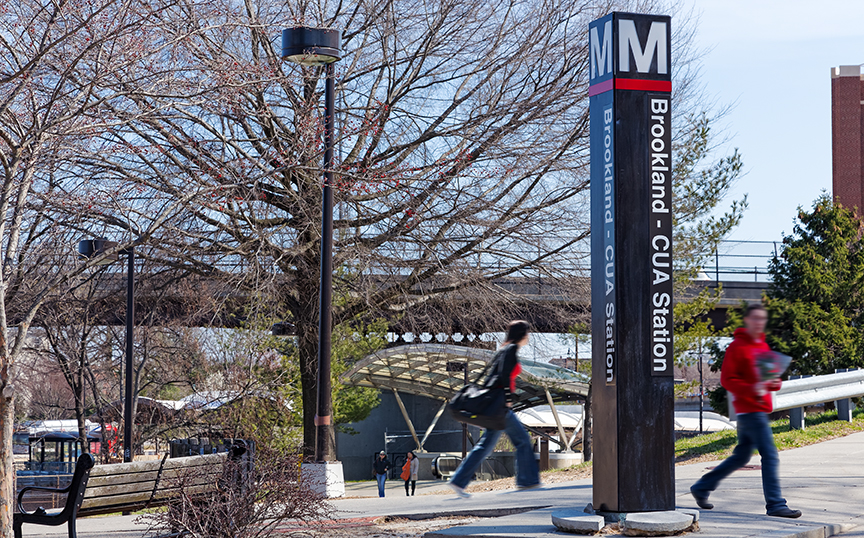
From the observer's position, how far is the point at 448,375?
120 ft

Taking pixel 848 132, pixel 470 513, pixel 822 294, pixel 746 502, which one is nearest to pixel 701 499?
pixel 746 502

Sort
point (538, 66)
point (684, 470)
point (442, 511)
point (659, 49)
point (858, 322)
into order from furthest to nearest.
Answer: point (858, 322) → point (538, 66) → point (684, 470) → point (442, 511) → point (659, 49)

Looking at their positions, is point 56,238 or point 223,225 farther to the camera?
point 223,225

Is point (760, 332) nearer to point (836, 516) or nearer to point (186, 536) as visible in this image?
point (836, 516)

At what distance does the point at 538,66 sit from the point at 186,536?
12.4 m

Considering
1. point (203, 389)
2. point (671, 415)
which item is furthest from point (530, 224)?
point (203, 389)

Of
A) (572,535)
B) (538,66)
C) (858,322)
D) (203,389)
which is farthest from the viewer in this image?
(203,389)

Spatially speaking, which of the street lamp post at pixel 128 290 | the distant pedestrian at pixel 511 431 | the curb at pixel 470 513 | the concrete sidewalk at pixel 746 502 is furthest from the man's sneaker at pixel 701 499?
the street lamp post at pixel 128 290

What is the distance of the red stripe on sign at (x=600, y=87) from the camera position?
7277 mm

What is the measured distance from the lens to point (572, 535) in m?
6.85

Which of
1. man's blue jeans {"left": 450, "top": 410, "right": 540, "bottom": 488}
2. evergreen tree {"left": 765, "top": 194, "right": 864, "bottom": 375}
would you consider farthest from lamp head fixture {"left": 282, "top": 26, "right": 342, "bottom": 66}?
evergreen tree {"left": 765, "top": 194, "right": 864, "bottom": 375}

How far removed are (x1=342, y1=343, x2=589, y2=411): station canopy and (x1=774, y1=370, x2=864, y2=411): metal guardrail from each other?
911 centimetres

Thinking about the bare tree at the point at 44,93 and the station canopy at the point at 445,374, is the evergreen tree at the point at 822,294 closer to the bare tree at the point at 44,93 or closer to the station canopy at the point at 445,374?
the station canopy at the point at 445,374

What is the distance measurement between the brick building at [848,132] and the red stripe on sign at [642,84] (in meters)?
38.7
